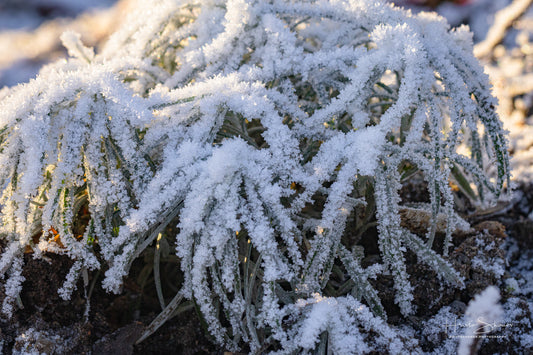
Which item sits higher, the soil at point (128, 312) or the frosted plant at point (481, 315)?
the soil at point (128, 312)

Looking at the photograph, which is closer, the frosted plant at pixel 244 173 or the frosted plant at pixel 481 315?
the frosted plant at pixel 481 315

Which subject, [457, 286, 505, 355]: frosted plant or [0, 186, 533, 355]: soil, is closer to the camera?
[457, 286, 505, 355]: frosted plant

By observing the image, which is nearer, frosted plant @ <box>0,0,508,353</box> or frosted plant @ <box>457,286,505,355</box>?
frosted plant @ <box>457,286,505,355</box>

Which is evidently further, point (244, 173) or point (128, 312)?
point (128, 312)

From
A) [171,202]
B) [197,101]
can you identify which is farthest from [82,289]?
[197,101]

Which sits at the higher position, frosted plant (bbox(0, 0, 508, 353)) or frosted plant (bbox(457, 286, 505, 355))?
frosted plant (bbox(0, 0, 508, 353))

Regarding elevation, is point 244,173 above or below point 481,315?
above

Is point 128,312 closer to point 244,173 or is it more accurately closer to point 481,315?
point 244,173

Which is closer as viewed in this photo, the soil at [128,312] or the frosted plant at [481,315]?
the frosted plant at [481,315]

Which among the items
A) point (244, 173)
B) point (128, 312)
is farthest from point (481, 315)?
point (128, 312)
